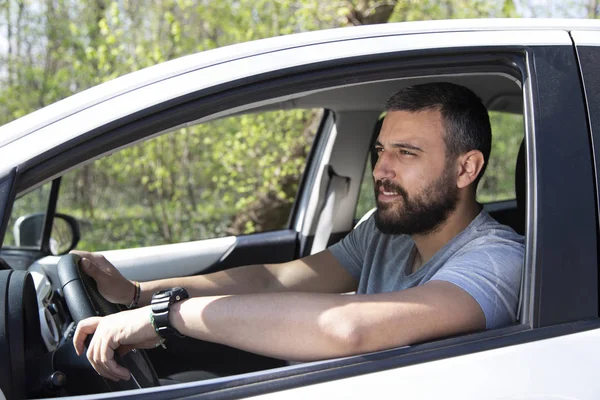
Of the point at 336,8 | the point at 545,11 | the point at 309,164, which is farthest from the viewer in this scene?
the point at 545,11

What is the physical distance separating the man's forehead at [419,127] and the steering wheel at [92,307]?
0.96 metres

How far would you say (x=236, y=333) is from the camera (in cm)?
150

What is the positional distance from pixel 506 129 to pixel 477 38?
318 inches

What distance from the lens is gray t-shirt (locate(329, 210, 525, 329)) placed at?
1.61 m

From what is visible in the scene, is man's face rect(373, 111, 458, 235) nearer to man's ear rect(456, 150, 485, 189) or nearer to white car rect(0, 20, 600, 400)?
man's ear rect(456, 150, 485, 189)

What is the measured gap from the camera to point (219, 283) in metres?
2.43

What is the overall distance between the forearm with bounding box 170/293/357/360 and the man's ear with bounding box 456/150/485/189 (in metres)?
0.65

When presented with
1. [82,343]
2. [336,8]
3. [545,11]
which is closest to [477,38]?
[82,343]

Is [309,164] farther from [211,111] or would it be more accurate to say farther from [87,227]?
[87,227]

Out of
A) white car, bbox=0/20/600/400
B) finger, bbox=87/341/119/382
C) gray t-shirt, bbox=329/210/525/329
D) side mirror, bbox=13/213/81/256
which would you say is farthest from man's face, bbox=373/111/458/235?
side mirror, bbox=13/213/81/256

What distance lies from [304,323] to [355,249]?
112 centimetres

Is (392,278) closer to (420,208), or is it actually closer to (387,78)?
(420,208)

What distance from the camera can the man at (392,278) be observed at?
1473 mm

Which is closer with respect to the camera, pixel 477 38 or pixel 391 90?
pixel 477 38
